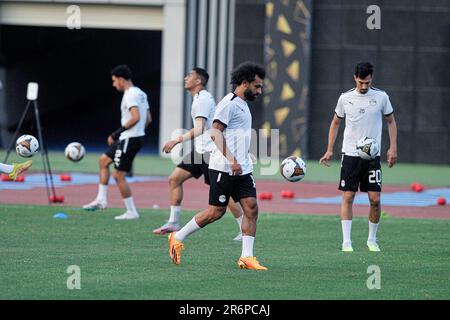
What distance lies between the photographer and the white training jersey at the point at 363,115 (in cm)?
1379

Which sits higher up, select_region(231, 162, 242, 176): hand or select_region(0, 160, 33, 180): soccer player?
select_region(231, 162, 242, 176): hand

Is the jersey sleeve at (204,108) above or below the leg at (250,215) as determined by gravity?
above

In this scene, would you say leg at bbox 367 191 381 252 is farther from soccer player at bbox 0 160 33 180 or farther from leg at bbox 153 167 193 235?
soccer player at bbox 0 160 33 180

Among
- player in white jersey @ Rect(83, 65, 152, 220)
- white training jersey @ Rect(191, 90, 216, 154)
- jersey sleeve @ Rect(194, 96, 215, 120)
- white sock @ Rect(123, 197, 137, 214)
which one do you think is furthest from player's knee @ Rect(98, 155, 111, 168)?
jersey sleeve @ Rect(194, 96, 215, 120)

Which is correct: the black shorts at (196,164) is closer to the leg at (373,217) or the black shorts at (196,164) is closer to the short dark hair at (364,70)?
the leg at (373,217)

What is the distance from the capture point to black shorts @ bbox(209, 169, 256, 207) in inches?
474

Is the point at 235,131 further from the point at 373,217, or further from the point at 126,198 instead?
the point at 126,198

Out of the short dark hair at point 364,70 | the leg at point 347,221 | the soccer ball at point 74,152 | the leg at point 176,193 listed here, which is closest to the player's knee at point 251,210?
the leg at point 347,221

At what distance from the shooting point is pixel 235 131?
12.0 meters

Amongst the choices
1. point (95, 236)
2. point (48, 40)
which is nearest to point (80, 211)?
point (95, 236)

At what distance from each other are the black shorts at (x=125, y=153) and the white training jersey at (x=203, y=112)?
7.01 ft

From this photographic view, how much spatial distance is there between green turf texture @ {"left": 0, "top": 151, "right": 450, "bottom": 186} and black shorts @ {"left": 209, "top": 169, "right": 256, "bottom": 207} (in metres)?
14.5

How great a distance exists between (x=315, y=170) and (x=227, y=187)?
19.0 m
